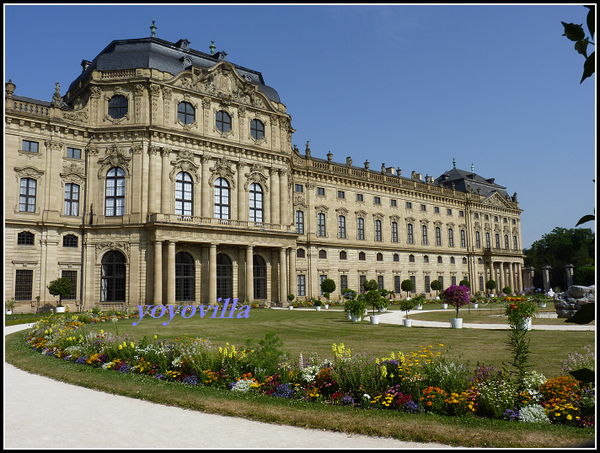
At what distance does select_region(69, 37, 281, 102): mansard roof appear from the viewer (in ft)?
143

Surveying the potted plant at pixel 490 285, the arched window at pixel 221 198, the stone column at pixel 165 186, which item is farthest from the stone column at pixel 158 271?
the potted plant at pixel 490 285

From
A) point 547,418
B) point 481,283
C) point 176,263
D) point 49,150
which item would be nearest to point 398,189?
point 481,283

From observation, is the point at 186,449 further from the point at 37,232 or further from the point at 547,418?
the point at 37,232

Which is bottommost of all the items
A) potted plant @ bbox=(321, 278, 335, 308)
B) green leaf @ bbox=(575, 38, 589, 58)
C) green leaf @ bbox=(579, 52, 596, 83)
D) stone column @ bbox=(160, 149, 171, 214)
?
potted plant @ bbox=(321, 278, 335, 308)

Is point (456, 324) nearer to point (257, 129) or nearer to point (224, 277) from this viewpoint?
point (224, 277)

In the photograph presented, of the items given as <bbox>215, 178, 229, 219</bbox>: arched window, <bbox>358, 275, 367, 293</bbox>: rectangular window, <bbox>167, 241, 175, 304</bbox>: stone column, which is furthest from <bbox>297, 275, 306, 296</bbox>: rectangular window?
<bbox>167, 241, 175, 304</bbox>: stone column

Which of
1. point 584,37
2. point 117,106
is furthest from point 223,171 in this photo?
point 584,37

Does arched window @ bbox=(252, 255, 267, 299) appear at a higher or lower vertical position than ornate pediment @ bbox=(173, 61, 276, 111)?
lower

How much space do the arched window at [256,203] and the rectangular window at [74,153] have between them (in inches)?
644

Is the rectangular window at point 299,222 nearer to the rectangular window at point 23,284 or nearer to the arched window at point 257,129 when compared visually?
the arched window at point 257,129

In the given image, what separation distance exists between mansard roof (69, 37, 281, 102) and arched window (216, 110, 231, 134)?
5184mm

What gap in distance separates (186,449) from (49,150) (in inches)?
1555

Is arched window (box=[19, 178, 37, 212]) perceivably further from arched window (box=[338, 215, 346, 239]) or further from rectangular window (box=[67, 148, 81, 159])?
arched window (box=[338, 215, 346, 239])

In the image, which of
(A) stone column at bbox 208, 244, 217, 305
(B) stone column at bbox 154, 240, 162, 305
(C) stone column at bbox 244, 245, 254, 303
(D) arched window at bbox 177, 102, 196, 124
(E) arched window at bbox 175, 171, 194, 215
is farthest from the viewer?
(C) stone column at bbox 244, 245, 254, 303
